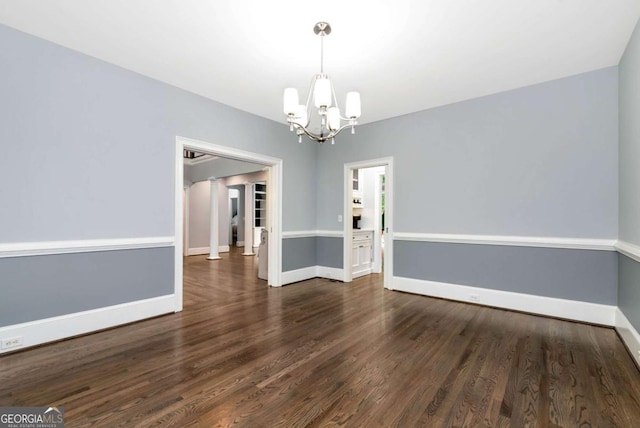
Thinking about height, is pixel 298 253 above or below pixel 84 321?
above

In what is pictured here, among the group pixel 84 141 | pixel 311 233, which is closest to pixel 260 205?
pixel 311 233

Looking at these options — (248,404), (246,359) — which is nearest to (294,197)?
(246,359)

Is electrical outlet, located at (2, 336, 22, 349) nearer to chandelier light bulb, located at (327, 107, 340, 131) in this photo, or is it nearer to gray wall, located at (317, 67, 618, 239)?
chandelier light bulb, located at (327, 107, 340, 131)

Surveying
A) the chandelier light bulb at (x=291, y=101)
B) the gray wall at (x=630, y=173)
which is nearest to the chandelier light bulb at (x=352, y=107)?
the chandelier light bulb at (x=291, y=101)

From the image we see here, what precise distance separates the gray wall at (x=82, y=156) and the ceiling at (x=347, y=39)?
240mm

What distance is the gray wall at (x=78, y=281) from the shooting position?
97.5 inches

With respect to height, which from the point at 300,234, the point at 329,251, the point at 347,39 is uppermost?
the point at 347,39

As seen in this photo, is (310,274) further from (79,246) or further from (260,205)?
(260,205)

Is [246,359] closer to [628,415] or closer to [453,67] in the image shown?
[628,415]

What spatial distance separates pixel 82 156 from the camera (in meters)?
2.81

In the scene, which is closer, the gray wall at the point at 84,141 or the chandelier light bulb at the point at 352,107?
the gray wall at the point at 84,141

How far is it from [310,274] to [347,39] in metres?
3.95

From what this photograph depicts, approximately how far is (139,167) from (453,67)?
3624 millimetres

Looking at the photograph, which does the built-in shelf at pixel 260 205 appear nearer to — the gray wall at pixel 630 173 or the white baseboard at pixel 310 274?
the white baseboard at pixel 310 274
